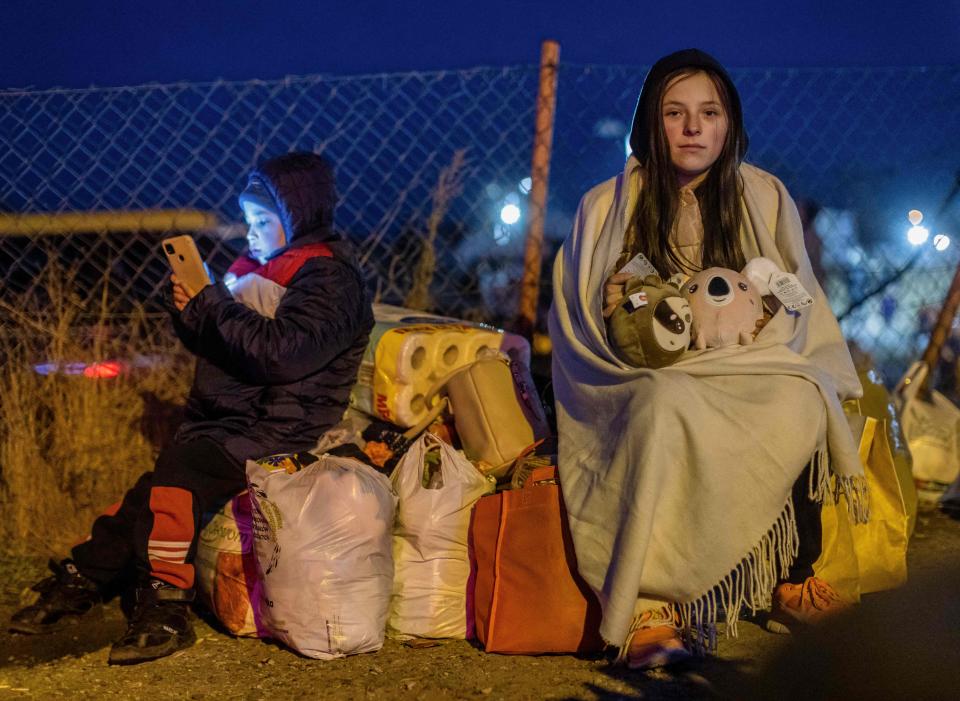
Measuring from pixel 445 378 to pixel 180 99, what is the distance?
1.93 meters

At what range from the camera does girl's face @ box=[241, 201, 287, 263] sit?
3.61 meters

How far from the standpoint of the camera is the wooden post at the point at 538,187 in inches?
185

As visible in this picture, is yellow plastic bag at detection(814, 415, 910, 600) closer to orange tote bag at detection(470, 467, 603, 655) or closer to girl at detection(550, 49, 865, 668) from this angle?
girl at detection(550, 49, 865, 668)

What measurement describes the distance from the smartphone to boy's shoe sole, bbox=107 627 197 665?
1.13 m

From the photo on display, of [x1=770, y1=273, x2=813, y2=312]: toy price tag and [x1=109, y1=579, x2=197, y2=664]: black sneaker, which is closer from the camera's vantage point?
[x1=109, y1=579, x2=197, y2=664]: black sneaker

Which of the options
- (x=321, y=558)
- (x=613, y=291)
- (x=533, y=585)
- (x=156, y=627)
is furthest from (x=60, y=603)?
(x=613, y=291)

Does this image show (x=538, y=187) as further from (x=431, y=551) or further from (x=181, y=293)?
(x=431, y=551)

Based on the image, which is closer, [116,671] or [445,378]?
[116,671]

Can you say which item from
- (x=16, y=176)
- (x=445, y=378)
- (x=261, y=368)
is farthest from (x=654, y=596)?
(x=16, y=176)

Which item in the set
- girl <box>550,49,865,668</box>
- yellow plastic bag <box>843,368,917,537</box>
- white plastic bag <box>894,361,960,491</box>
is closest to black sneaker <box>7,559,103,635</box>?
girl <box>550,49,865,668</box>

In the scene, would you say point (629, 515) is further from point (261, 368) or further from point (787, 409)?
point (261, 368)

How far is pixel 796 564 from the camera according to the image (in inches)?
127

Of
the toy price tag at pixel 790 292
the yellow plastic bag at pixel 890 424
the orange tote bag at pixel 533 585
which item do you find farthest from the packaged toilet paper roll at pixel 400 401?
the yellow plastic bag at pixel 890 424

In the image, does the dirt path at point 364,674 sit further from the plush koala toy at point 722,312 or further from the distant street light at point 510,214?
the distant street light at point 510,214
